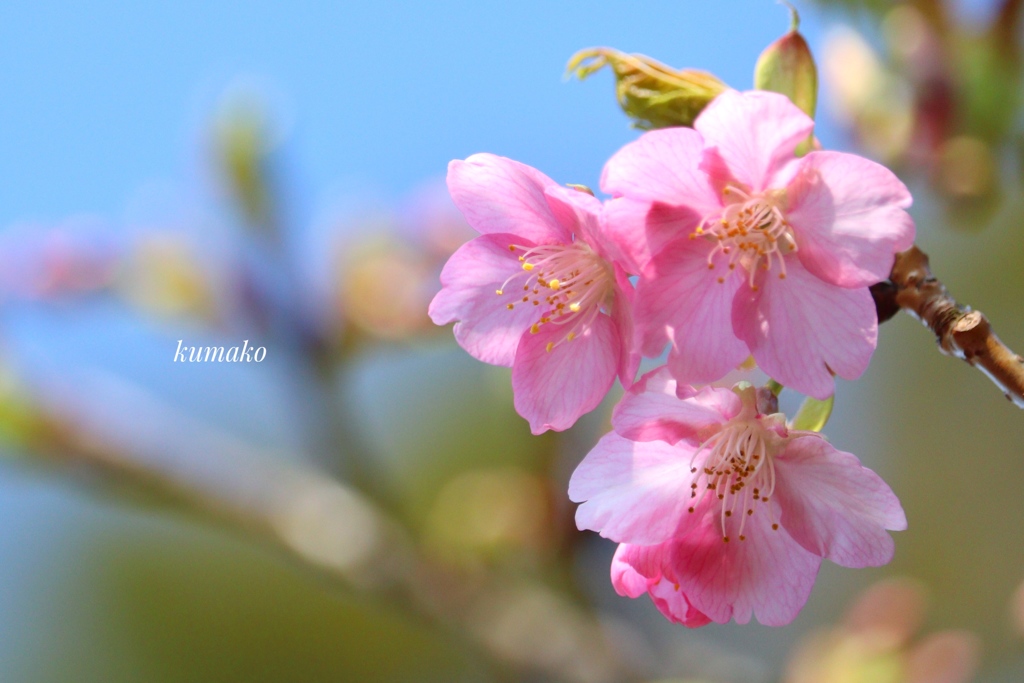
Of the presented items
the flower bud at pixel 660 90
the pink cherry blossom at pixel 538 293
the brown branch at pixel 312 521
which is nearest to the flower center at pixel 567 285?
the pink cherry blossom at pixel 538 293

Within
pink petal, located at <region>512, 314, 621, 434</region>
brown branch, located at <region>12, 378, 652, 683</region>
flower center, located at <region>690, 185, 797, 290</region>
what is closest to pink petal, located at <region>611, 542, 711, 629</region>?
pink petal, located at <region>512, 314, 621, 434</region>

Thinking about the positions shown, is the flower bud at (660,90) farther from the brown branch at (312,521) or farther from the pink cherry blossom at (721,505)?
the brown branch at (312,521)

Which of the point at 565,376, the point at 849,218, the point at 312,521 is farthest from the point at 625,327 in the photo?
the point at 312,521

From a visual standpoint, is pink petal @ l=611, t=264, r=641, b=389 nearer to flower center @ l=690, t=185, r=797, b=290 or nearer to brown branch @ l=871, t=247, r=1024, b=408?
flower center @ l=690, t=185, r=797, b=290

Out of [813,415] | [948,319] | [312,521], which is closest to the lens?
[948,319]

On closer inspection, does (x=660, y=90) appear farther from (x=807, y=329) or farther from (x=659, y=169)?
(x=807, y=329)
